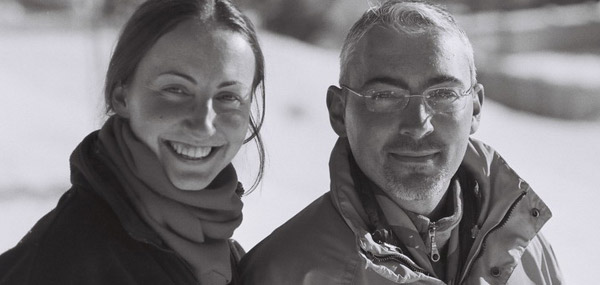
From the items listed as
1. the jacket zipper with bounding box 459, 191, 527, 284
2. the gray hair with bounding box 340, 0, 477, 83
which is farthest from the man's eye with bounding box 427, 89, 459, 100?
the jacket zipper with bounding box 459, 191, 527, 284

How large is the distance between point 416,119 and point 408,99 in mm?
57

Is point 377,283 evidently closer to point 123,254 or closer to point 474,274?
point 474,274

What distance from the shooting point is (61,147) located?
221 inches

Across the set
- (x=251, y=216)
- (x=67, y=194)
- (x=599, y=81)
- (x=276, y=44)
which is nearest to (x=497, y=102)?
(x=599, y=81)

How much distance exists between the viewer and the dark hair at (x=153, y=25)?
1.83m

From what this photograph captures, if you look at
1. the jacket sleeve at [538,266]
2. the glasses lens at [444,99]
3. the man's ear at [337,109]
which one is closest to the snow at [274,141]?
the man's ear at [337,109]

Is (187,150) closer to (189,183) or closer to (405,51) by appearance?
(189,183)

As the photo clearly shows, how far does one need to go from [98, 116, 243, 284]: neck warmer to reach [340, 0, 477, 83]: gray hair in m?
0.58

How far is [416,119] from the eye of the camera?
6.74 feet

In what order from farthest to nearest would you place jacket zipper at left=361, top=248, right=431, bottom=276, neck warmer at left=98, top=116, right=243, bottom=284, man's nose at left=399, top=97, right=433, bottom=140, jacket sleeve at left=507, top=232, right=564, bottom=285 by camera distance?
1. jacket sleeve at left=507, top=232, right=564, bottom=285
2. man's nose at left=399, top=97, right=433, bottom=140
3. jacket zipper at left=361, top=248, right=431, bottom=276
4. neck warmer at left=98, top=116, right=243, bottom=284

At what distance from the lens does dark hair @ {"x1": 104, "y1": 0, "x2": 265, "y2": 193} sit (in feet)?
5.99

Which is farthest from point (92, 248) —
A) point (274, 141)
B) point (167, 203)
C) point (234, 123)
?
point (274, 141)

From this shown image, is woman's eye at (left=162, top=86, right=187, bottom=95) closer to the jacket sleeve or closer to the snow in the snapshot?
the jacket sleeve

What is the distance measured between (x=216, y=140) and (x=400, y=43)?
0.56m
